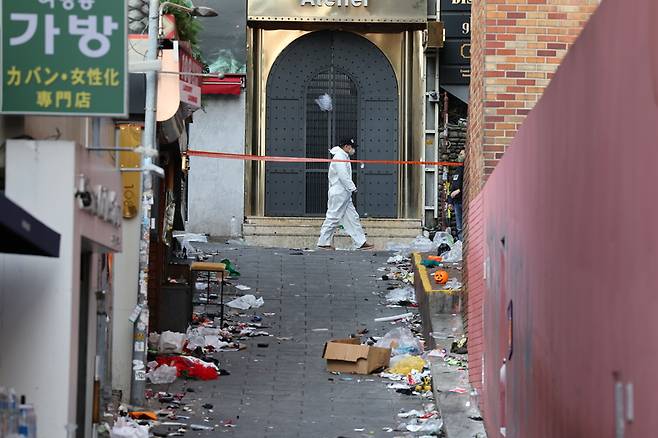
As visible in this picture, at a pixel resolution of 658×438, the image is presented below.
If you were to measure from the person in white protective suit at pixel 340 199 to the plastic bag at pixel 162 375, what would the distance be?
31.4 ft

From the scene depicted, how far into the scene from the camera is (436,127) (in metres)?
27.7

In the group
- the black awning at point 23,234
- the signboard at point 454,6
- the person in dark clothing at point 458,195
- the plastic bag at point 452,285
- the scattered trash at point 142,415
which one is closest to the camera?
the black awning at point 23,234

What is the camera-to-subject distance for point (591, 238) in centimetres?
629

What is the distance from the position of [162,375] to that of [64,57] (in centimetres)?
788

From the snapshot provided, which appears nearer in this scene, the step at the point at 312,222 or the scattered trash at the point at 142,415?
the scattered trash at the point at 142,415

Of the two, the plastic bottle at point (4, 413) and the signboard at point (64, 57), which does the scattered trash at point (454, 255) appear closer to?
the signboard at point (64, 57)

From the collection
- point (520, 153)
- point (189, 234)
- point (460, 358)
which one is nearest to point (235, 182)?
point (189, 234)

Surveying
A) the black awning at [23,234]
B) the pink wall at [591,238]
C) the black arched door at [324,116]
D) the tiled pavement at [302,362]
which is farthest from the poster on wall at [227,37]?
the black awning at [23,234]

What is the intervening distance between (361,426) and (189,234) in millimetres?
12897

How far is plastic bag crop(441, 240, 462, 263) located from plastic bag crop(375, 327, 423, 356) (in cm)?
403

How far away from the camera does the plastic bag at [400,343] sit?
17.8 meters

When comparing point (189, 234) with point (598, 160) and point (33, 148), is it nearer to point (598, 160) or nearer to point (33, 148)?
point (33, 148)

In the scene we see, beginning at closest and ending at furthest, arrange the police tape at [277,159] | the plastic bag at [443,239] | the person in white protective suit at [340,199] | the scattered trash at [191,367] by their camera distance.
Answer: the scattered trash at [191,367], the plastic bag at [443,239], the person in white protective suit at [340,199], the police tape at [277,159]

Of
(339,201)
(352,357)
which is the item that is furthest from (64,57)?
(339,201)
